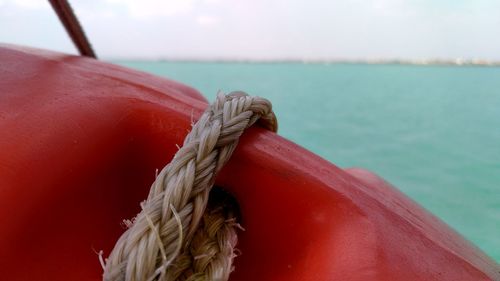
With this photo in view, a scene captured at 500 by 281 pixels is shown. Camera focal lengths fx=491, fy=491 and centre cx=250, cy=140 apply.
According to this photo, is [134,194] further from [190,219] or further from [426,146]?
[426,146]

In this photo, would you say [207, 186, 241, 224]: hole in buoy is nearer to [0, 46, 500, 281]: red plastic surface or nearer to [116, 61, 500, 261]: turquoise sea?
[0, 46, 500, 281]: red plastic surface

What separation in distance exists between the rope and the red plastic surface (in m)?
0.04

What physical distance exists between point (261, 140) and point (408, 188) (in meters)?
3.52

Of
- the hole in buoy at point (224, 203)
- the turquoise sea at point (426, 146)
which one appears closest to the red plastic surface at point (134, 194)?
the hole in buoy at point (224, 203)

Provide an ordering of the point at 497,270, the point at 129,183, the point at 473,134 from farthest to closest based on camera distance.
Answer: the point at 473,134 < the point at 497,270 < the point at 129,183

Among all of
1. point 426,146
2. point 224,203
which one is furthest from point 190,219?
point 426,146

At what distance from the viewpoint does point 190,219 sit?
1.84ft

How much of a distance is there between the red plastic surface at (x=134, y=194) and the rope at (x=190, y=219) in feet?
0.15

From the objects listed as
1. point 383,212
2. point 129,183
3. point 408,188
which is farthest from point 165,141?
point 408,188

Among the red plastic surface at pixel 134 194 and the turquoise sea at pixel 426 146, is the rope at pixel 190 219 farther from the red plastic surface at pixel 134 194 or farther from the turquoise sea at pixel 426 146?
the turquoise sea at pixel 426 146

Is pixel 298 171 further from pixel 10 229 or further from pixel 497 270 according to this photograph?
pixel 497 270

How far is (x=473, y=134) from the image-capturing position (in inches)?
232

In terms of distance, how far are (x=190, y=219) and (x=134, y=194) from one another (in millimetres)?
160

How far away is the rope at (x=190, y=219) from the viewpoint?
1.69 feet
